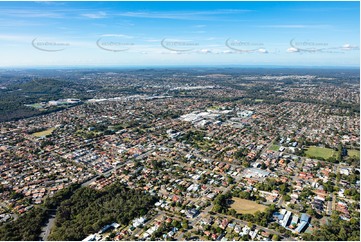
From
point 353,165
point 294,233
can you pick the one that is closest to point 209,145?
point 353,165

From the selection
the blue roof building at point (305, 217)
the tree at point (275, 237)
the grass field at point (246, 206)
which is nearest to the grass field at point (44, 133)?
the grass field at point (246, 206)

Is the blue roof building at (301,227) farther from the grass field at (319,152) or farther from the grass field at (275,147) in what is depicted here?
the grass field at (275,147)

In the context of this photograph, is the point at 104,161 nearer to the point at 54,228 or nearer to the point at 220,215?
the point at 54,228

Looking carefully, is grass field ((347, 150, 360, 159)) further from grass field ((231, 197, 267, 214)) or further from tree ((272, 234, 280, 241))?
tree ((272, 234, 280, 241))

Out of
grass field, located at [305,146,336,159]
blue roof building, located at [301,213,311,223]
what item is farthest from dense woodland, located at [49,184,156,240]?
grass field, located at [305,146,336,159]

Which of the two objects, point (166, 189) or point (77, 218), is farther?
point (166, 189)
